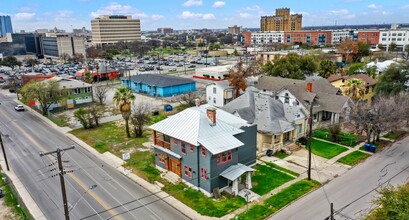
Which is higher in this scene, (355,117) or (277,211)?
(355,117)

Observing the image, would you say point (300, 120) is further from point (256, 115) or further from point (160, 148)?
point (160, 148)

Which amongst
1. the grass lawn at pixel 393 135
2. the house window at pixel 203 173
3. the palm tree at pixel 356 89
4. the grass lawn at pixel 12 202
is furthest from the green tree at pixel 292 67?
the grass lawn at pixel 12 202

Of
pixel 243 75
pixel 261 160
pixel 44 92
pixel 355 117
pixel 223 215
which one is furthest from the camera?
pixel 243 75

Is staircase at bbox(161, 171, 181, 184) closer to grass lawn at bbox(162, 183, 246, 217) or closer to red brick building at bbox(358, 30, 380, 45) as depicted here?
grass lawn at bbox(162, 183, 246, 217)

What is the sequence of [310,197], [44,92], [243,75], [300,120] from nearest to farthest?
[310,197] < [300,120] < [44,92] < [243,75]

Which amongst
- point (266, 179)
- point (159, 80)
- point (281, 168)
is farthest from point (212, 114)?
point (159, 80)

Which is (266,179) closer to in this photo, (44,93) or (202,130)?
(202,130)

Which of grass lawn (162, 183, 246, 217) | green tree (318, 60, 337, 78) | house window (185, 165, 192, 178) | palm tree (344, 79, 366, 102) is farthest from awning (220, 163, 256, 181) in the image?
green tree (318, 60, 337, 78)

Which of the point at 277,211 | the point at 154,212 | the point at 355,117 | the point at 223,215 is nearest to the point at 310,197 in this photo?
the point at 277,211
